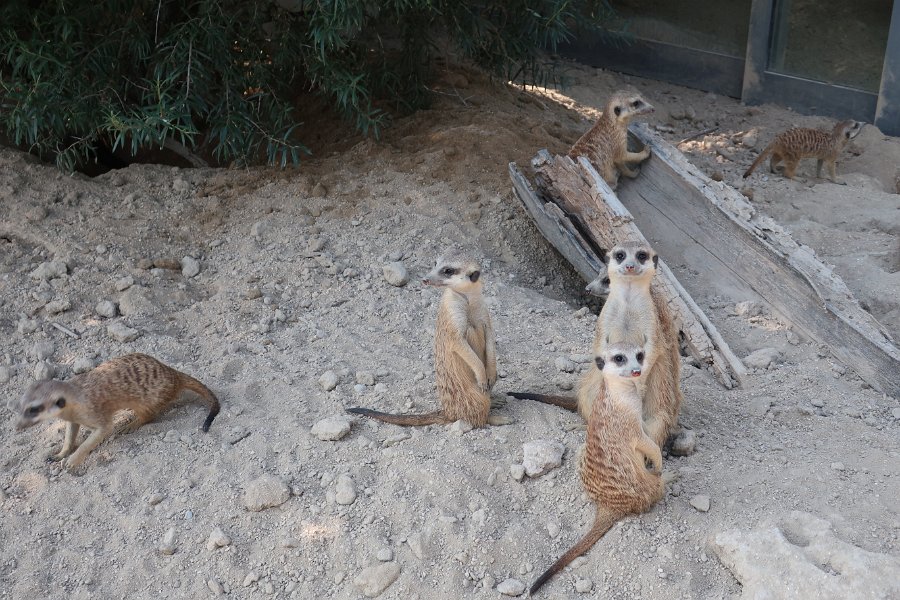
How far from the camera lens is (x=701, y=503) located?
8.20ft

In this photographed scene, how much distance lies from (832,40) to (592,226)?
309 centimetres

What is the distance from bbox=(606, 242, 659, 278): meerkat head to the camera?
9.02ft

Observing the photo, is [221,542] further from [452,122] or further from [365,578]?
[452,122]

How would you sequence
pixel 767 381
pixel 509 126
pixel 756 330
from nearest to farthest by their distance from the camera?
1. pixel 767 381
2. pixel 756 330
3. pixel 509 126

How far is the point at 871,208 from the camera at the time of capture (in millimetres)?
4641

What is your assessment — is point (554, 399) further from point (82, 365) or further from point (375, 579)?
point (82, 365)

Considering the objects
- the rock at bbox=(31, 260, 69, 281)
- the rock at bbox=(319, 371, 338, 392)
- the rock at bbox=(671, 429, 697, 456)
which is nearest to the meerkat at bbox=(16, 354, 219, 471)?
the rock at bbox=(319, 371, 338, 392)

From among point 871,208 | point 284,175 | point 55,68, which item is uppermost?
point 55,68

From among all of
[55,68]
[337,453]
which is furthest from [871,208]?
[55,68]

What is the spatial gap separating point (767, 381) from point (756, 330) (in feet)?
1.16

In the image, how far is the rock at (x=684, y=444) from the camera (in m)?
2.77

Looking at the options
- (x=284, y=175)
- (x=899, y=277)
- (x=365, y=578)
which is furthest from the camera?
(x=284, y=175)

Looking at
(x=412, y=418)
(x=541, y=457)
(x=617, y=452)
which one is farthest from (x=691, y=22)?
(x=617, y=452)

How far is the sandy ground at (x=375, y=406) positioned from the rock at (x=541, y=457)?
0.04 meters
